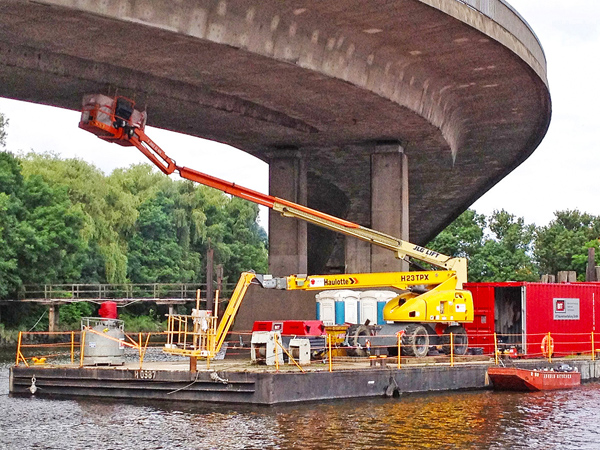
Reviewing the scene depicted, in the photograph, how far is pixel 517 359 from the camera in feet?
112

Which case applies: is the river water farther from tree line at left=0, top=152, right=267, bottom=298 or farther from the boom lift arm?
tree line at left=0, top=152, right=267, bottom=298

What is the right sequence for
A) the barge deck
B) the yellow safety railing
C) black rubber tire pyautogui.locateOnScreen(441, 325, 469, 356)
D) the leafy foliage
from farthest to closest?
1. the leafy foliage
2. black rubber tire pyautogui.locateOnScreen(441, 325, 469, 356)
3. the yellow safety railing
4. the barge deck

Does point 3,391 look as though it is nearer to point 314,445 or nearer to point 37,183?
point 314,445

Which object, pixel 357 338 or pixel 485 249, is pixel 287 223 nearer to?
pixel 357 338

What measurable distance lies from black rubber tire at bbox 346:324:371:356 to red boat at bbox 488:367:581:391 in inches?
161

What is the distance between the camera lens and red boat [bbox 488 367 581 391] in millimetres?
30781

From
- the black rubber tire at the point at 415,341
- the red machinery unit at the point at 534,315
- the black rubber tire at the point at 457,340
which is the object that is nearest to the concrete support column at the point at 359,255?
the red machinery unit at the point at 534,315

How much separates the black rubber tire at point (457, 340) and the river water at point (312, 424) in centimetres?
441

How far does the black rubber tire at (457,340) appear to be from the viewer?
33500 millimetres

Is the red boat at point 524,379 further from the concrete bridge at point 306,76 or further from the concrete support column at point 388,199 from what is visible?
the concrete support column at point 388,199

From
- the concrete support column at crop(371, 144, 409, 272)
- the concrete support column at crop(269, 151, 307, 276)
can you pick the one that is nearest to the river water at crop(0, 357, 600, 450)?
the concrete support column at crop(371, 144, 409, 272)

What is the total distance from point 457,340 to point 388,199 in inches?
415

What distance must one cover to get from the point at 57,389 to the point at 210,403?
524cm

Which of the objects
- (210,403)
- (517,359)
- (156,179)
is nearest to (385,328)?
(517,359)
